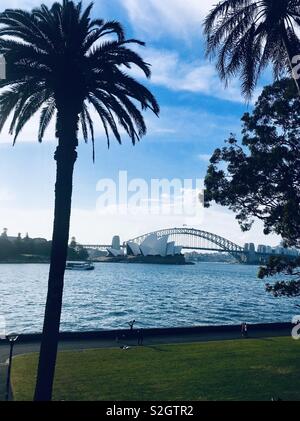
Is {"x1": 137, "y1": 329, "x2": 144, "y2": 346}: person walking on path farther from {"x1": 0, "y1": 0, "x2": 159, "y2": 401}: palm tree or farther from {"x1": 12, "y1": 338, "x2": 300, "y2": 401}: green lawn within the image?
{"x1": 0, "y1": 0, "x2": 159, "y2": 401}: palm tree

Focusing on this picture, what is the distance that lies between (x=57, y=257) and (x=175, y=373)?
9486 millimetres

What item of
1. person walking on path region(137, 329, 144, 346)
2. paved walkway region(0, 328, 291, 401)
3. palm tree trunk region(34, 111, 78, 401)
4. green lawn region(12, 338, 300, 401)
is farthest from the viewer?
person walking on path region(137, 329, 144, 346)

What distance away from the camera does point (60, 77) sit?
48.2 feet

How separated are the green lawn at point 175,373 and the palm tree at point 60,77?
4698 mm

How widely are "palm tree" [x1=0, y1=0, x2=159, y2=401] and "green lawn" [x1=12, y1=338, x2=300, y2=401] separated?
470 cm

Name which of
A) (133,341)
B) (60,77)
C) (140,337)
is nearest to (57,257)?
(60,77)

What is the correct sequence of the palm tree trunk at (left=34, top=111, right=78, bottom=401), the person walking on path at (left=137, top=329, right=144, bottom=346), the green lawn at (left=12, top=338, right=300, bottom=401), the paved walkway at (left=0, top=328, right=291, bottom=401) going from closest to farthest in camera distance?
the palm tree trunk at (left=34, top=111, right=78, bottom=401) < the green lawn at (left=12, top=338, right=300, bottom=401) < the paved walkway at (left=0, top=328, right=291, bottom=401) < the person walking on path at (left=137, top=329, right=144, bottom=346)

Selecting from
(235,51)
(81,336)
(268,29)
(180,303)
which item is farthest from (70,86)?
(180,303)

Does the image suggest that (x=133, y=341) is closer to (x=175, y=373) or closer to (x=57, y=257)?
(x=175, y=373)

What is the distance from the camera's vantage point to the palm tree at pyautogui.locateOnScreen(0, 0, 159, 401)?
13938 millimetres

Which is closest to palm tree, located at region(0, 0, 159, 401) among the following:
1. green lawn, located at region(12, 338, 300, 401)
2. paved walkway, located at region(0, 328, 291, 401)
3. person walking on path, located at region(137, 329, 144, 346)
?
green lawn, located at region(12, 338, 300, 401)

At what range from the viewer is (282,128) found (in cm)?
2119

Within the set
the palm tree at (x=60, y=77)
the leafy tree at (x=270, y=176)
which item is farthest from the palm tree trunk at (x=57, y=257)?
the leafy tree at (x=270, y=176)
